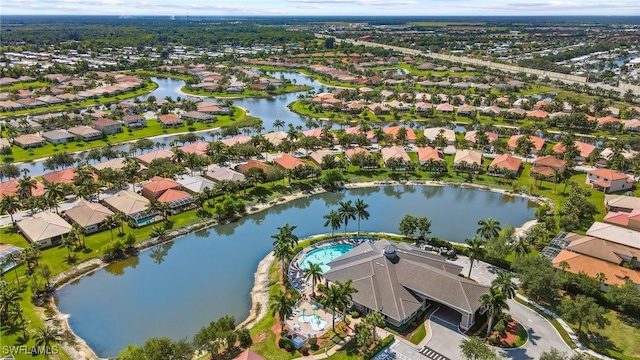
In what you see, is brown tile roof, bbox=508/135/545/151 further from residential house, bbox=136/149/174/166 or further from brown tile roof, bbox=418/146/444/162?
residential house, bbox=136/149/174/166

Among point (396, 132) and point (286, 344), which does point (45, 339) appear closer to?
point (286, 344)

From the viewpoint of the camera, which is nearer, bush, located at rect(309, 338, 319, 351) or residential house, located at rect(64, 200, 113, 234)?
bush, located at rect(309, 338, 319, 351)

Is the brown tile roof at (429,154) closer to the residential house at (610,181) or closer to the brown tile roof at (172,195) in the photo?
the residential house at (610,181)

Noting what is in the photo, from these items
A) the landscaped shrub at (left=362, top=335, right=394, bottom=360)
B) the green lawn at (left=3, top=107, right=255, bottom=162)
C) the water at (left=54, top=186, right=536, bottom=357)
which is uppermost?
the green lawn at (left=3, top=107, right=255, bottom=162)

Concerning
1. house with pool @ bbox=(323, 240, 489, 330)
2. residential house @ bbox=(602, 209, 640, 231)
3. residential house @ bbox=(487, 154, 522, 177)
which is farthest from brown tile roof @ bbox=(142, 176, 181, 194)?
residential house @ bbox=(602, 209, 640, 231)

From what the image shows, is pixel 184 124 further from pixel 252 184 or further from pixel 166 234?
pixel 166 234

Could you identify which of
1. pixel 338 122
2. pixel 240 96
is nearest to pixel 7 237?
pixel 338 122
